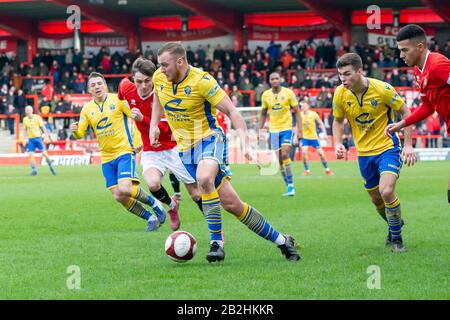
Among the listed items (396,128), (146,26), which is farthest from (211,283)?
(146,26)

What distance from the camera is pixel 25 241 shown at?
1062 cm

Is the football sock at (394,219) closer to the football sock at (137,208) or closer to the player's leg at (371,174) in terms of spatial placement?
the player's leg at (371,174)

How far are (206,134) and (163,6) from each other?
37.2 meters

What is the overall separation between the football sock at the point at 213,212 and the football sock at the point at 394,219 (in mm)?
2025

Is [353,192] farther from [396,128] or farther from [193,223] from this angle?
[396,128]

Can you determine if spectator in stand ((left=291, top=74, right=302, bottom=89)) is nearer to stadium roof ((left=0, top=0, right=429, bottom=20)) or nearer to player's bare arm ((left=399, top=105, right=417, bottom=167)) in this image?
stadium roof ((left=0, top=0, right=429, bottom=20))

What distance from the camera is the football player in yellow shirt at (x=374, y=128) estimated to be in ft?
30.3

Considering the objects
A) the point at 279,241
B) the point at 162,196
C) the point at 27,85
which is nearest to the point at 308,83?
the point at 27,85

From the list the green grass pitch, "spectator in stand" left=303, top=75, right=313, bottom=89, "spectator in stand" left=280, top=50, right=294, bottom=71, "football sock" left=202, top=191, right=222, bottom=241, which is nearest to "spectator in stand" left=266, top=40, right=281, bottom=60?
"spectator in stand" left=280, top=50, right=294, bottom=71

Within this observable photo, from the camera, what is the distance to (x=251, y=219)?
828cm

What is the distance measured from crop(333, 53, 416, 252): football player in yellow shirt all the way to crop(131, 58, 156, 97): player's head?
107 inches

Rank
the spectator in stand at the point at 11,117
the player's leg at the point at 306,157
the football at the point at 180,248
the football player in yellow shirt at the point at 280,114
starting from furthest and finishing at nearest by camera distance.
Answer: the spectator in stand at the point at 11,117, the player's leg at the point at 306,157, the football player in yellow shirt at the point at 280,114, the football at the point at 180,248

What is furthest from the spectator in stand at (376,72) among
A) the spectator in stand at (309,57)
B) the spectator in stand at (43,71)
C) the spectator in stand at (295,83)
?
the spectator in stand at (43,71)

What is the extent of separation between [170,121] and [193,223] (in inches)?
156
